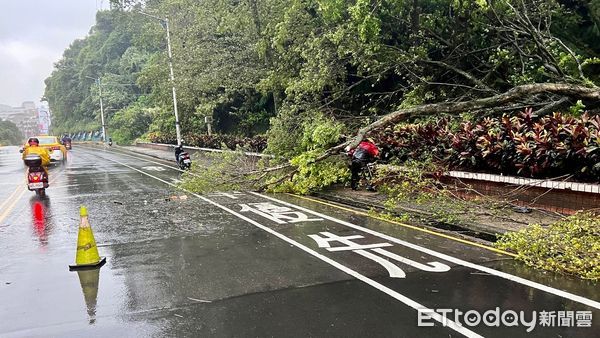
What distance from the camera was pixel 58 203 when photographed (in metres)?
12.3

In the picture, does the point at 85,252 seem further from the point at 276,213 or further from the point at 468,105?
the point at 468,105

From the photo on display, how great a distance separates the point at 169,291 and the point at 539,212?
633 cm

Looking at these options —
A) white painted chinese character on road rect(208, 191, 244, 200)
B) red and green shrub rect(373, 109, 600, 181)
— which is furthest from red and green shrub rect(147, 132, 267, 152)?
red and green shrub rect(373, 109, 600, 181)

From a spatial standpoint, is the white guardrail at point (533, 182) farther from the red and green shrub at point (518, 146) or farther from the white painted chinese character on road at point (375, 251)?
the white painted chinese character on road at point (375, 251)

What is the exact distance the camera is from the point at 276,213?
9844 mm

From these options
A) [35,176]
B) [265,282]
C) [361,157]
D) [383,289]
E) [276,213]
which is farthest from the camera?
[35,176]

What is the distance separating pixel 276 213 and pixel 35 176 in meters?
8.33

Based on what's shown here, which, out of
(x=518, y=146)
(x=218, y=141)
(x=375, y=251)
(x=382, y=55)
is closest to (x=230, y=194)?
(x=382, y=55)

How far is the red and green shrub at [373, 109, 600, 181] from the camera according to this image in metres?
7.69

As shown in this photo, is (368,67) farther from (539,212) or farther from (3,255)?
(3,255)

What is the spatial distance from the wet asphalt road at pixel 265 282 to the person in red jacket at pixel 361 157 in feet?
8.78

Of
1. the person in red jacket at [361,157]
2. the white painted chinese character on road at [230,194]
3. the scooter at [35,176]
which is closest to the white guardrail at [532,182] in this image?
the person in red jacket at [361,157]

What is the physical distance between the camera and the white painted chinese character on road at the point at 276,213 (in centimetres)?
911

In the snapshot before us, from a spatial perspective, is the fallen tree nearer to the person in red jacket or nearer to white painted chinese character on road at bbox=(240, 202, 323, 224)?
the person in red jacket
